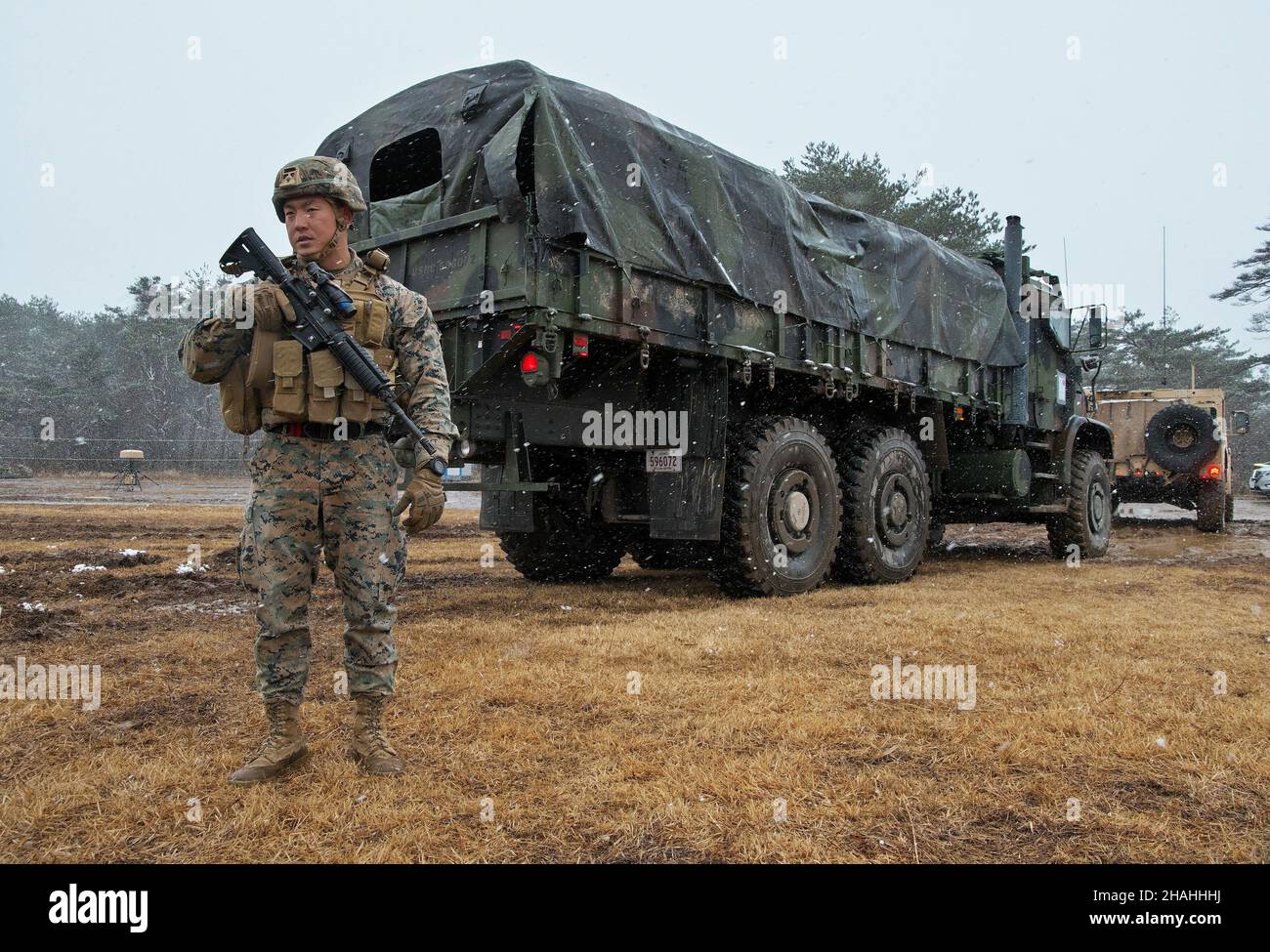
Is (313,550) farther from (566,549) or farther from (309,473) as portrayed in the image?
(566,549)

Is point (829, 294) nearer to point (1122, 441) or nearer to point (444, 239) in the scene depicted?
point (444, 239)

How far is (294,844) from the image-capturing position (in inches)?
95.3

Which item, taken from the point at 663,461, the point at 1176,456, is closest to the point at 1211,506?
the point at 1176,456

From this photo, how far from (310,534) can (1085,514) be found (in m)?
9.36

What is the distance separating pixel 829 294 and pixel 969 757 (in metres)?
4.79

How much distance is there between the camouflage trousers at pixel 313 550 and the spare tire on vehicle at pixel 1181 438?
47.2ft

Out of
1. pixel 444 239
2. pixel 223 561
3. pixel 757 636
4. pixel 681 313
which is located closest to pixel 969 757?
pixel 757 636

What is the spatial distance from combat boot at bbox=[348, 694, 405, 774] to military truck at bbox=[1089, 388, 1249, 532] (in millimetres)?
12903

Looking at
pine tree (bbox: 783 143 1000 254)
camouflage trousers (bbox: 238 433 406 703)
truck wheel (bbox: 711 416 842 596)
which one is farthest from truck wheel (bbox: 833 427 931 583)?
pine tree (bbox: 783 143 1000 254)

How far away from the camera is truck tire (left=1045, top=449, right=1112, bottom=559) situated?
33.4ft

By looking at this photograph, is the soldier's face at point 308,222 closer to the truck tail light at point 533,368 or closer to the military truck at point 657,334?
the military truck at point 657,334

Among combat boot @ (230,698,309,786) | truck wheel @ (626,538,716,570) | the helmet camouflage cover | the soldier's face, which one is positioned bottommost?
combat boot @ (230,698,309,786)

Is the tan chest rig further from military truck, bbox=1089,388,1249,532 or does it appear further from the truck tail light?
military truck, bbox=1089,388,1249,532

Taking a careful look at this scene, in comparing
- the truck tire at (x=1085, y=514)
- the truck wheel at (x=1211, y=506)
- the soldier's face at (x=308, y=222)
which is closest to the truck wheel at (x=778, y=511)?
the soldier's face at (x=308, y=222)
